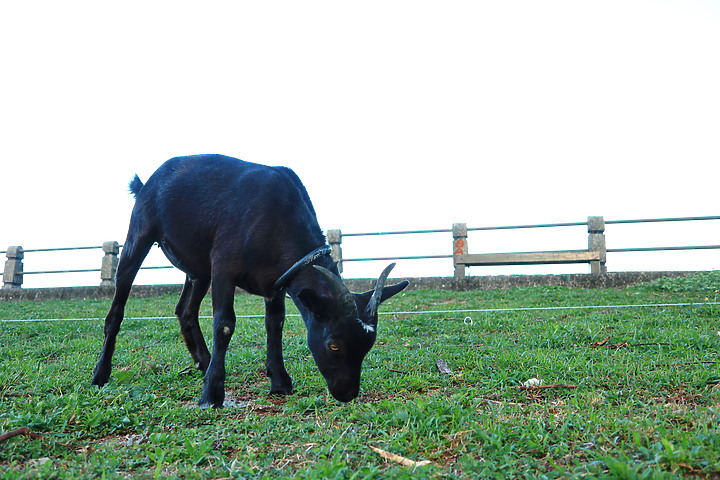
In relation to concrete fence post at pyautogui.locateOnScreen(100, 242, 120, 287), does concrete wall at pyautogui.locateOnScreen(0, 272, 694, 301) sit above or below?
below

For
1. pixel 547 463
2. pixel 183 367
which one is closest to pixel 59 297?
pixel 183 367

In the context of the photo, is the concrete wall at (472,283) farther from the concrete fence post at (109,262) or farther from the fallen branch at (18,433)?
the fallen branch at (18,433)

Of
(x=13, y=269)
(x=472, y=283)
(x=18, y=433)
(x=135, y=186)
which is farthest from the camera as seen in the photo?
(x=13, y=269)

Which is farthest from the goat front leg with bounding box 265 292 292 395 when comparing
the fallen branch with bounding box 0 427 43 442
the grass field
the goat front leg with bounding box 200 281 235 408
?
the fallen branch with bounding box 0 427 43 442

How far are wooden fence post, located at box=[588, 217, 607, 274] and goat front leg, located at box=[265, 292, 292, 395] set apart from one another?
10.5 meters

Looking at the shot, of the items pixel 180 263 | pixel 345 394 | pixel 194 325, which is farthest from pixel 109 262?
pixel 345 394

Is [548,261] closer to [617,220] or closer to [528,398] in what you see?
[617,220]

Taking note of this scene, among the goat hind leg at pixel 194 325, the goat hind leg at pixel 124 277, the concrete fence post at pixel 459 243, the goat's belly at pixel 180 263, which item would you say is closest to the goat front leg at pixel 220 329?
the goat's belly at pixel 180 263

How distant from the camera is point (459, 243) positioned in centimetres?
1368

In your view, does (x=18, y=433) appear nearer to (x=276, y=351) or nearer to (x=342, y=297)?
(x=276, y=351)

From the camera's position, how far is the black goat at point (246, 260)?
3.59 m

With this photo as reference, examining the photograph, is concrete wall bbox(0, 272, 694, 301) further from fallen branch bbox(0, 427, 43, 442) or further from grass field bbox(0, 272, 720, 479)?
fallen branch bbox(0, 427, 43, 442)

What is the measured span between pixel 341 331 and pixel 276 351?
31.4 inches

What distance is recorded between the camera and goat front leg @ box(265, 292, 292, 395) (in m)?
4.01
